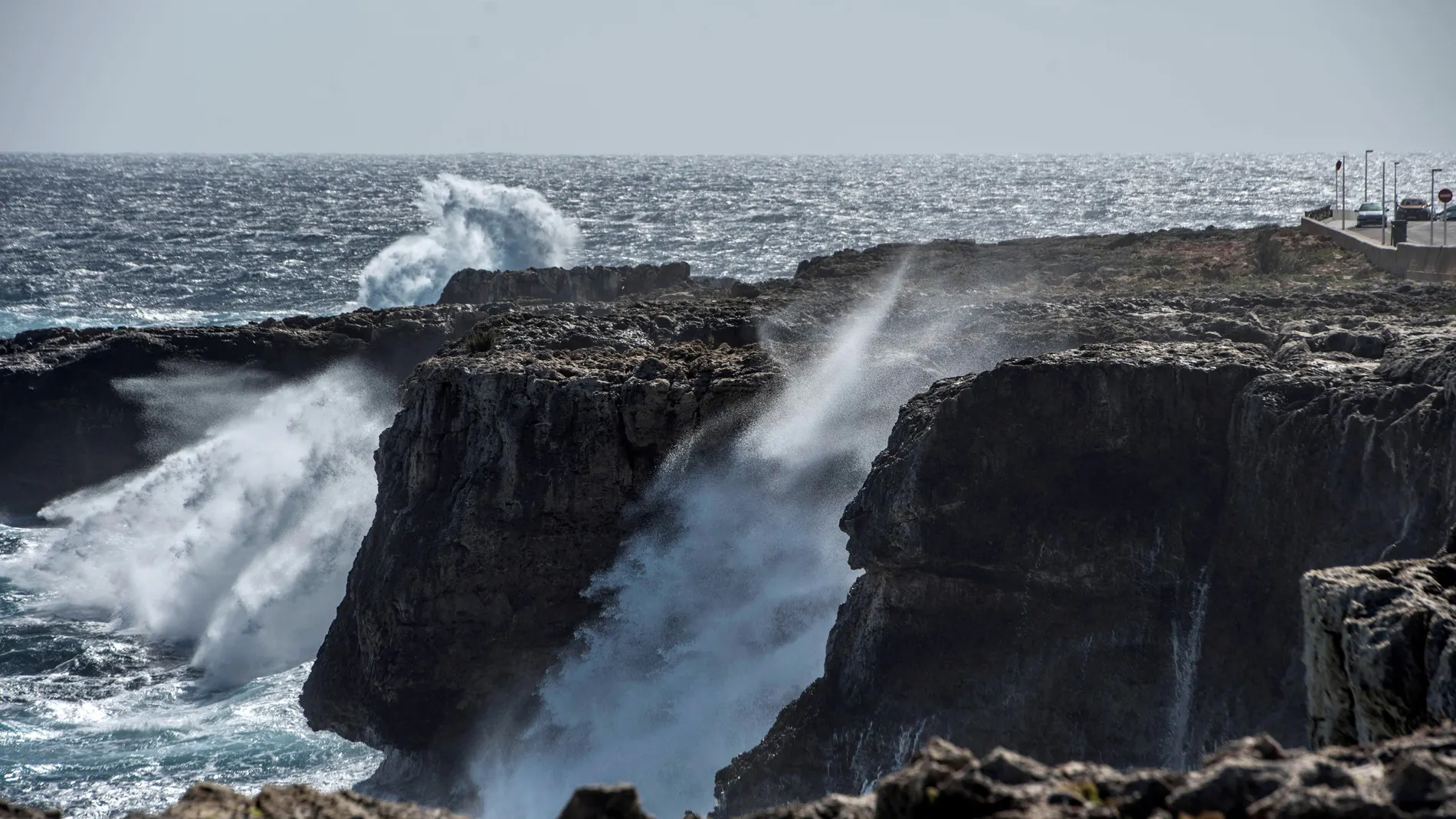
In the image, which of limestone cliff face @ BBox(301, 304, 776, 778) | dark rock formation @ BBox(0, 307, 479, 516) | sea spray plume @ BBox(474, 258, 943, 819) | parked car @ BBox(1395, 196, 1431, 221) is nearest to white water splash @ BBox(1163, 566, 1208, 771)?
sea spray plume @ BBox(474, 258, 943, 819)

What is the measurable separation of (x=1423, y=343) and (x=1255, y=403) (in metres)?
2.26

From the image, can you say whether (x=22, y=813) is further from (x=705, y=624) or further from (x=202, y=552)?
(x=202, y=552)

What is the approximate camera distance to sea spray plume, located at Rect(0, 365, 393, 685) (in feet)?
102

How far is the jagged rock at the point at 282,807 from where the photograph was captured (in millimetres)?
8008

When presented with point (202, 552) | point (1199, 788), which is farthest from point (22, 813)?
point (202, 552)

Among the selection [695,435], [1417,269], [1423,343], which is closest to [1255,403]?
[1423,343]

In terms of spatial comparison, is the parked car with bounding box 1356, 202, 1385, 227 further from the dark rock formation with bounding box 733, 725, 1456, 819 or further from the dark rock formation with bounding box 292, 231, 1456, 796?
the dark rock formation with bounding box 733, 725, 1456, 819

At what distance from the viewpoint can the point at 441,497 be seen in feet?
74.6

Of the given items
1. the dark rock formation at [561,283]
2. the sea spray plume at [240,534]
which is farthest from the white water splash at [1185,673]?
the dark rock formation at [561,283]

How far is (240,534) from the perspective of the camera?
1348 inches

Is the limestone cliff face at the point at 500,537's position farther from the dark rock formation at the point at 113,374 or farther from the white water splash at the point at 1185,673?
the dark rock formation at the point at 113,374

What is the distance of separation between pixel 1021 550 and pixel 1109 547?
1.03 metres

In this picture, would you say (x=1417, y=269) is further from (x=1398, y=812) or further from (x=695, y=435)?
(x=1398, y=812)

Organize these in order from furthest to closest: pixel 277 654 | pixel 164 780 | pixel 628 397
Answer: pixel 277 654 < pixel 164 780 < pixel 628 397
